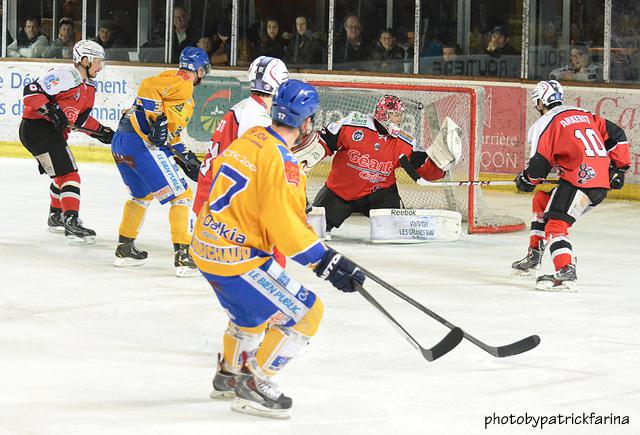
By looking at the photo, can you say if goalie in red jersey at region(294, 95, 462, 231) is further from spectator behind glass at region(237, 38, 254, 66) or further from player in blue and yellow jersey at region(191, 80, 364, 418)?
spectator behind glass at region(237, 38, 254, 66)

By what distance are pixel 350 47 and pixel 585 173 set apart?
17.2ft

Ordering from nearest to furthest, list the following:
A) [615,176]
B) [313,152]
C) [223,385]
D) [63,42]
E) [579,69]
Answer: [223,385], [615,176], [313,152], [579,69], [63,42]

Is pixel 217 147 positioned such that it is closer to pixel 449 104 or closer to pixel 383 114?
pixel 383 114

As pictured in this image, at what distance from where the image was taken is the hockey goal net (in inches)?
319

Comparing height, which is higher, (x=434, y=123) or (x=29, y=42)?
(x=29, y=42)

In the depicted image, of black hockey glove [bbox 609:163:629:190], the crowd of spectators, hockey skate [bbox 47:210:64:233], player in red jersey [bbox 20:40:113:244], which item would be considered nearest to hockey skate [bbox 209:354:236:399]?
black hockey glove [bbox 609:163:629:190]

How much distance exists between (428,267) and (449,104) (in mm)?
2326

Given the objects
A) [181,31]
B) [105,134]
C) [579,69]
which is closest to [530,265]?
[105,134]

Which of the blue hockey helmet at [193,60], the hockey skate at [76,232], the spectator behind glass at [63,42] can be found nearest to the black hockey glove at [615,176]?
the blue hockey helmet at [193,60]

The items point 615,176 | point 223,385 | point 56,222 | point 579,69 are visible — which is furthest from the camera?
point 579,69

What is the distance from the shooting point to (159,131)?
20.1 feet

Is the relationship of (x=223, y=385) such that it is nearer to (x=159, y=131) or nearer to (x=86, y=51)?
(x=159, y=131)

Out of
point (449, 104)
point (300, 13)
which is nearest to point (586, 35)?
point (449, 104)

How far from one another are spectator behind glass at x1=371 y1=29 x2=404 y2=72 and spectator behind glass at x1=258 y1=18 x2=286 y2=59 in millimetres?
965
